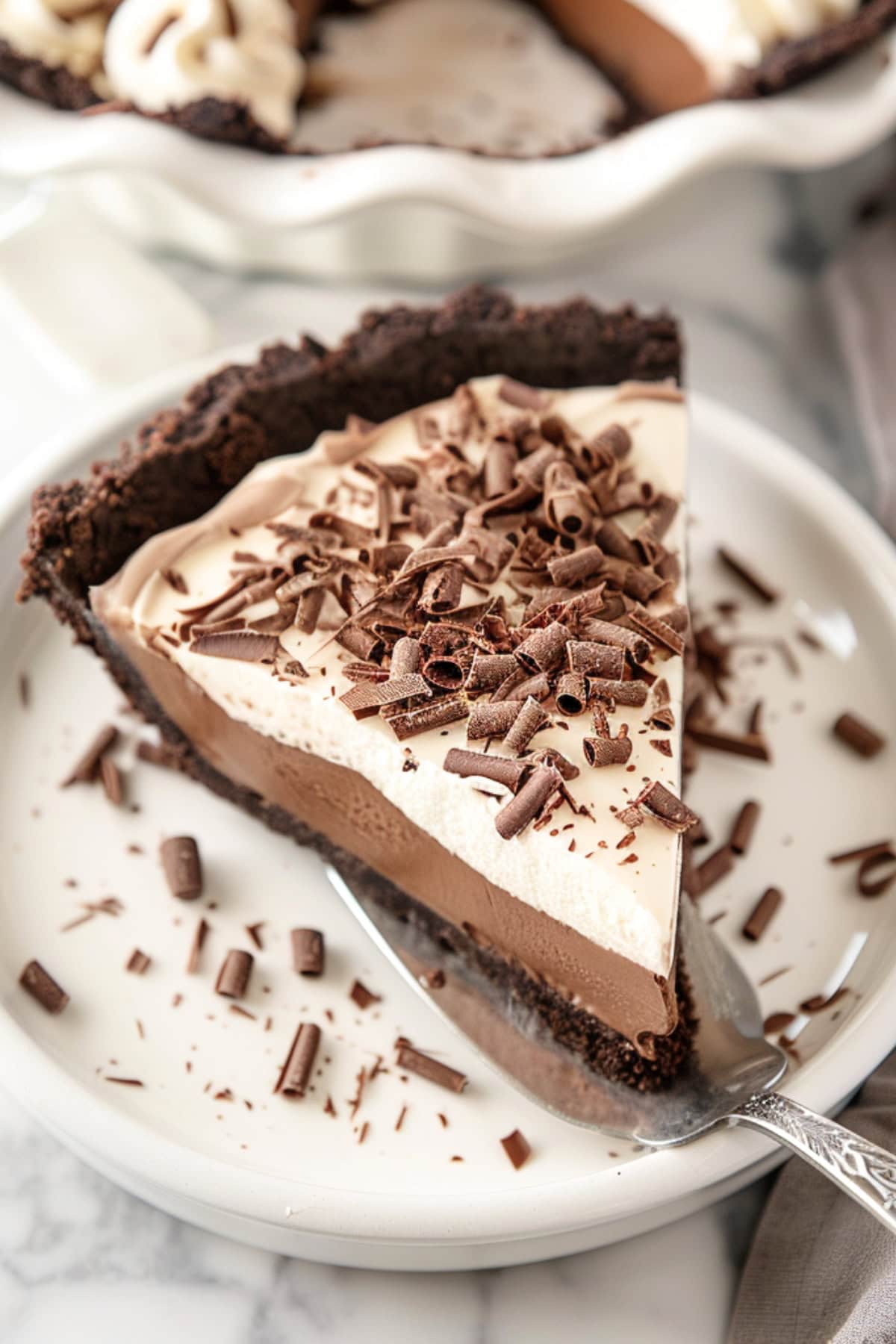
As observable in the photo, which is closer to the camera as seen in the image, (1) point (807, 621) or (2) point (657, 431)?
(2) point (657, 431)

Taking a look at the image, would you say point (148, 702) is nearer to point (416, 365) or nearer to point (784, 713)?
point (416, 365)

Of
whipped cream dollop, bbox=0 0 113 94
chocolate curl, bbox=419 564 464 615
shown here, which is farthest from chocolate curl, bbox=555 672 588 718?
whipped cream dollop, bbox=0 0 113 94

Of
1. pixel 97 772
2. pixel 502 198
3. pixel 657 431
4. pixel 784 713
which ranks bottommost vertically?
pixel 784 713

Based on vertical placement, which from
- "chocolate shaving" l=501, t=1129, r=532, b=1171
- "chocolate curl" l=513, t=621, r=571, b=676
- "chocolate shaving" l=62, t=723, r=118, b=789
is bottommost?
"chocolate shaving" l=501, t=1129, r=532, b=1171

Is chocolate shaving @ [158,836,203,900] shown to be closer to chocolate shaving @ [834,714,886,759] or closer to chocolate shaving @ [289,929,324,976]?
chocolate shaving @ [289,929,324,976]

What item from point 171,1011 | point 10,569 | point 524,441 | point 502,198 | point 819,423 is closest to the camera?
point 171,1011

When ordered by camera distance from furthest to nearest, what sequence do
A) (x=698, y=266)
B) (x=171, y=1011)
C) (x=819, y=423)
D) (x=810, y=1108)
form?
(x=698, y=266), (x=819, y=423), (x=171, y=1011), (x=810, y=1108)

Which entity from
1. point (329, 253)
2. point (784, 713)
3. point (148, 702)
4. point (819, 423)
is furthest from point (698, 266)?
point (148, 702)
